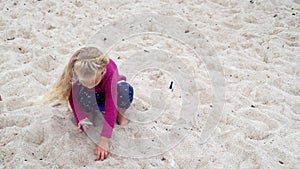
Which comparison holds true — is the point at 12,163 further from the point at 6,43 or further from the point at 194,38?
the point at 194,38

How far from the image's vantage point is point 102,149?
2.23 metres

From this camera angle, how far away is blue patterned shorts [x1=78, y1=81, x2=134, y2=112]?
2268mm

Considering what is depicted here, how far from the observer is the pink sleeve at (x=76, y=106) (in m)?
2.24

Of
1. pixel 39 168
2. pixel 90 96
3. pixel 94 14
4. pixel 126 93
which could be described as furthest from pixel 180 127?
pixel 94 14

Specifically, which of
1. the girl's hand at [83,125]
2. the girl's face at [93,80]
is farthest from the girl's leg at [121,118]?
the girl's face at [93,80]

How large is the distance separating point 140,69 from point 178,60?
0.39 meters

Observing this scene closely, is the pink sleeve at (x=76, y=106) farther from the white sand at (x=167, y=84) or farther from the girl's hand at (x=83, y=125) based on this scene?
the white sand at (x=167, y=84)

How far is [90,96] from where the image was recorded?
2275 mm

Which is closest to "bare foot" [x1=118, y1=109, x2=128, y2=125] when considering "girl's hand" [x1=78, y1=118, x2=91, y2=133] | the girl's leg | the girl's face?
the girl's leg

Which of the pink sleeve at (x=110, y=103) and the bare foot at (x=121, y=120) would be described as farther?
the bare foot at (x=121, y=120)

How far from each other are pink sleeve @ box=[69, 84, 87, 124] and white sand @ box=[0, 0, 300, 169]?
0.45ft

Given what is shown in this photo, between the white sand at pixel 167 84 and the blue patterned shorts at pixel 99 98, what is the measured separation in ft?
0.63

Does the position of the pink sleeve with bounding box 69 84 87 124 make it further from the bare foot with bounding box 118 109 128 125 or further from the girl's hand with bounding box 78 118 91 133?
the bare foot with bounding box 118 109 128 125

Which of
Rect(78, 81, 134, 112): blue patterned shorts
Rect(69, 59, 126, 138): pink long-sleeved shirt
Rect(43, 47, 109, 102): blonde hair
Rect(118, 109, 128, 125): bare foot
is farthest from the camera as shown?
Rect(118, 109, 128, 125): bare foot
